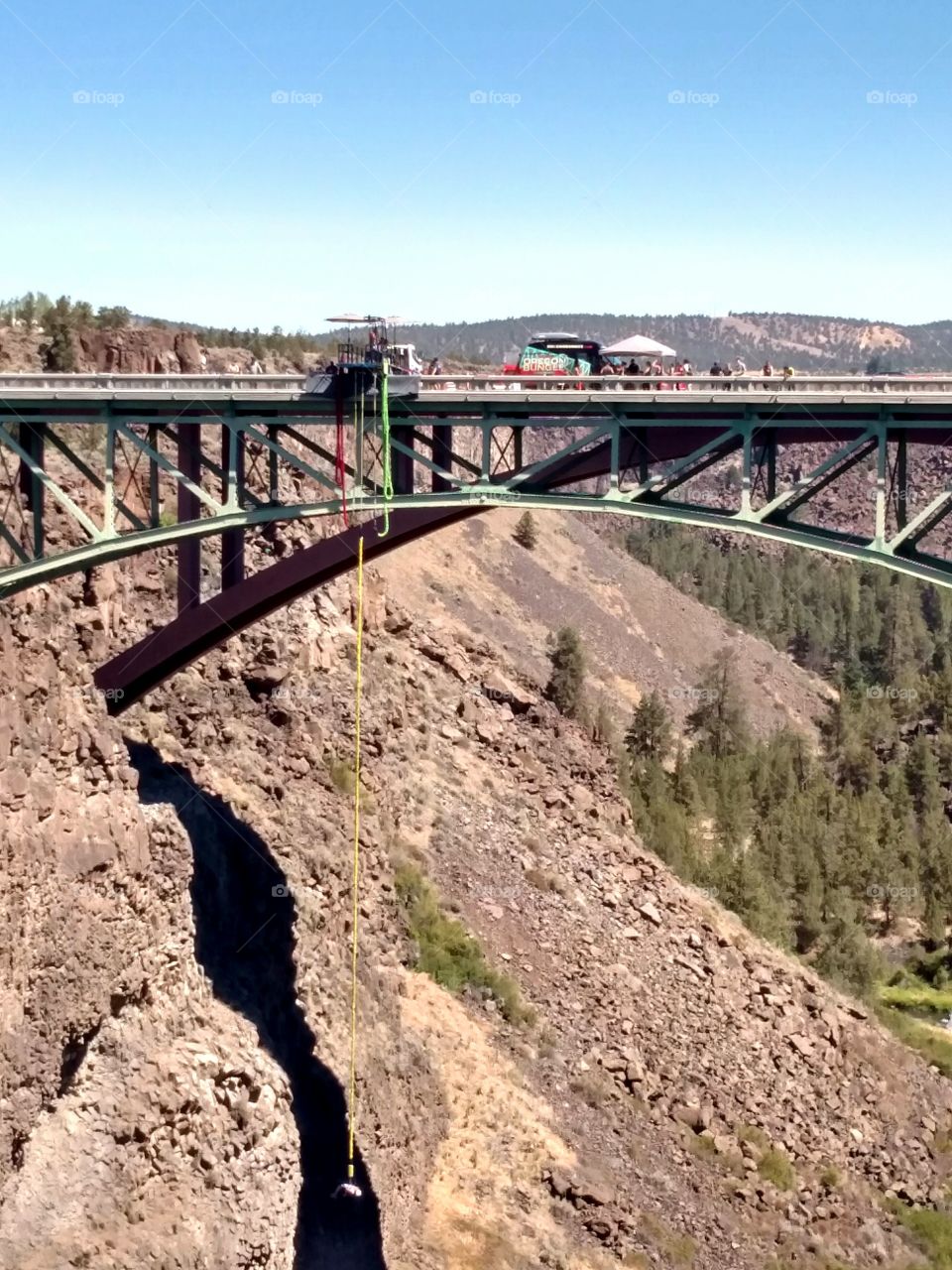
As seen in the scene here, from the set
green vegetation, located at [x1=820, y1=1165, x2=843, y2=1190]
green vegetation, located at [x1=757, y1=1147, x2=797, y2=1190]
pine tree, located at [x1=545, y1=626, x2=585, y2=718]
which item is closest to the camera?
green vegetation, located at [x1=757, y1=1147, x2=797, y2=1190]

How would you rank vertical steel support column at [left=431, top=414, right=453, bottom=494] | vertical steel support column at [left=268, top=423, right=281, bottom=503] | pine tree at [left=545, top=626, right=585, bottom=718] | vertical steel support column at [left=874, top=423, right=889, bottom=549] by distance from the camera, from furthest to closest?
pine tree at [left=545, top=626, right=585, bottom=718] < vertical steel support column at [left=431, top=414, right=453, bottom=494] < vertical steel support column at [left=268, top=423, right=281, bottom=503] < vertical steel support column at [left=874, top=423, right=889, bottom=549]

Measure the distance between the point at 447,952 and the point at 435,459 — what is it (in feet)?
37.0

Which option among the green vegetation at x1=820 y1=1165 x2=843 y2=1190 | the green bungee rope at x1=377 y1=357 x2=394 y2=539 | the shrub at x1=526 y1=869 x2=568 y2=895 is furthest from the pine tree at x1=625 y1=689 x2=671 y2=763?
the green bungee rope at x1=377 y1=357 x2=394 y2=539

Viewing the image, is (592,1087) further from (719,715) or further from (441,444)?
(719,715)

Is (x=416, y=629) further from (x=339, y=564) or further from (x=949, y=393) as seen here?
(x=949, y=393)

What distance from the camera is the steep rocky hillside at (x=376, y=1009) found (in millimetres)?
25297

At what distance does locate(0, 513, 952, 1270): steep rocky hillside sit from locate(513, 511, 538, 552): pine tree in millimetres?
41564

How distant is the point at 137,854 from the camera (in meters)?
28.1

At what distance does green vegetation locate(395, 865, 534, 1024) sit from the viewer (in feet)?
115

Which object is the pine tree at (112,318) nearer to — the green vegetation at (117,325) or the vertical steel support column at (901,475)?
the green vegetation at (117,325)

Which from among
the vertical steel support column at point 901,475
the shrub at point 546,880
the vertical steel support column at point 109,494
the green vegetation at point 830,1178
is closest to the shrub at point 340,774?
the shrub at point 546,880

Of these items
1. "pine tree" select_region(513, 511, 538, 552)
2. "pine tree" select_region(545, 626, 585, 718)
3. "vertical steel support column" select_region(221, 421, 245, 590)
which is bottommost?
"pine tree" select_region(545, 626, 585, 718)

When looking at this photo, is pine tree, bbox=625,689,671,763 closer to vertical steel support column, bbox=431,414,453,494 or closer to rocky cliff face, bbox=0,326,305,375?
rocky cliff face, bbox=0,326,305,375

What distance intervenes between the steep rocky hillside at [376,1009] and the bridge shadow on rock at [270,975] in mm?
74
